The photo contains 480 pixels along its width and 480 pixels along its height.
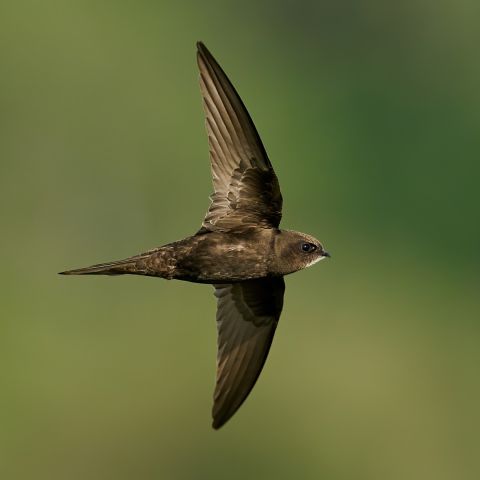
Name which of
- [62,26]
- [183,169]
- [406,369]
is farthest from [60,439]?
[62,26]

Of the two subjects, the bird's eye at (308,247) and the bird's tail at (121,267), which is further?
the bird's eye at (308,247)

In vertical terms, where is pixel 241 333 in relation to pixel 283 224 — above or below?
below

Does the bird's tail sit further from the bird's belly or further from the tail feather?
the bird's belly

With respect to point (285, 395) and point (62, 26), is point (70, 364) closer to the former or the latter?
point (285, 395)

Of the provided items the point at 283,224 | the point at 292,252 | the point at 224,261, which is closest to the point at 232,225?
the point at 224,261

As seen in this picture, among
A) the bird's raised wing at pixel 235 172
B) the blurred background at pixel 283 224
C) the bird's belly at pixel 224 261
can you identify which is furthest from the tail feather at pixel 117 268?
the blurred background at pixel 283 224

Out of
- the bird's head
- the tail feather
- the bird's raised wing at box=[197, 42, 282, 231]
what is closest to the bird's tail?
the tail feather

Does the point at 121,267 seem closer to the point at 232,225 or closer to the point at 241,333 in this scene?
the point at 232,225

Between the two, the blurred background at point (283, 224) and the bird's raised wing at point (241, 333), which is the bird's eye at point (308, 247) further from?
the blurred background at point (283, 224)
